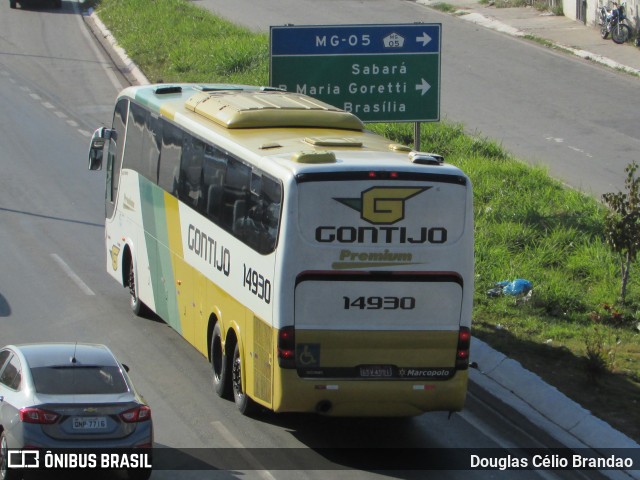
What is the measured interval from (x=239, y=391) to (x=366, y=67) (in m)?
7.79

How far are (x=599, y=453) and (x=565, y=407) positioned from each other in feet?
3.85

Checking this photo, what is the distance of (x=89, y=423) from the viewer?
1120 centimetres

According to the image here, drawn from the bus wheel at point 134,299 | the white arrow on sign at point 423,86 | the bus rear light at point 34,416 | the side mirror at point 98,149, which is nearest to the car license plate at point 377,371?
the bus rear light at point 34,416

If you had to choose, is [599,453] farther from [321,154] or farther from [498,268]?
[498,268]

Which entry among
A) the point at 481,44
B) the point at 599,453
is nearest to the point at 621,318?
the point at 599,453

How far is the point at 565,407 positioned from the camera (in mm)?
14539

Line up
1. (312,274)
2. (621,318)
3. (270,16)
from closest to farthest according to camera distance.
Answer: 1. (312,274)
2. (621,318)
3. (270,16)

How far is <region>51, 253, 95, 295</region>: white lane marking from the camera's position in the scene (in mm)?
19359

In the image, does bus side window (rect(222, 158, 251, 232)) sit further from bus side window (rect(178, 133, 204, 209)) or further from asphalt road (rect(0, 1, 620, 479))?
asphalt road (rect(0, 1, 620, 479))

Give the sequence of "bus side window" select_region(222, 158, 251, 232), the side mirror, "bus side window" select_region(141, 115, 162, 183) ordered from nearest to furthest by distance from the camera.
Result: "bus side window" select_region(222, 158, 251, 232), "bus side window" select_region(141, 115, 162, 183), the side mirror

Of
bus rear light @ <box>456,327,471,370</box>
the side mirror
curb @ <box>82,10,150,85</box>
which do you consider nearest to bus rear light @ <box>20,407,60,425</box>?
bus rear light @ <box>456,327,471,370</box>

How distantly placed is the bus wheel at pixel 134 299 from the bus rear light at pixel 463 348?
679cm

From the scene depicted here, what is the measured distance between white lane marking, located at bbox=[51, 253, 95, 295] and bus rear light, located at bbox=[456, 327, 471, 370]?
8069 mm

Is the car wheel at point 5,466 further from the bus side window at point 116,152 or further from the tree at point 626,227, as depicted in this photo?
the tree at point 626,227
